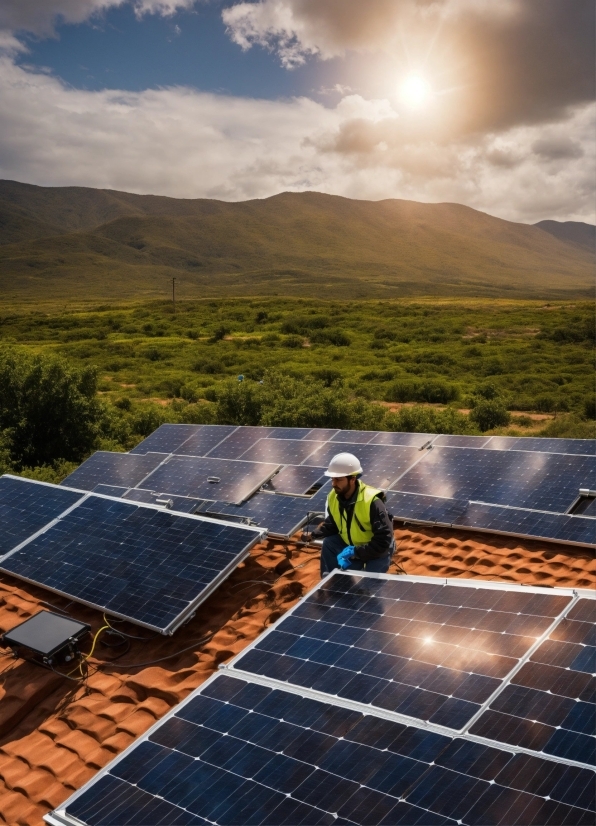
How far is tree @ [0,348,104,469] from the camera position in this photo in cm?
2481

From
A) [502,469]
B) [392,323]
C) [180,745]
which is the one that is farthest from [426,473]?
[392,323]

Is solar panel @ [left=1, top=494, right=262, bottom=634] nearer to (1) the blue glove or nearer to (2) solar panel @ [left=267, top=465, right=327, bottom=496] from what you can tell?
(1) the blue glove

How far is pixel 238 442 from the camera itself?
49.7 feet

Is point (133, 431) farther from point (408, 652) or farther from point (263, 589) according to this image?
point (408, 652)

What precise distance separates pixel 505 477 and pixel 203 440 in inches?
295

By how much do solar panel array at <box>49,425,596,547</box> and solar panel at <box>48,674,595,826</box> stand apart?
16.2ft

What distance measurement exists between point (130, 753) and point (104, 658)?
2.92 metres

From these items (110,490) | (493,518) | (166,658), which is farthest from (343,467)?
(110,490)

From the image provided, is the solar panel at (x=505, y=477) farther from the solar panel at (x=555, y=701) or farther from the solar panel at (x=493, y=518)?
the solar panel at (x=555, y=701)

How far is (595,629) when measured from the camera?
16.4 ft

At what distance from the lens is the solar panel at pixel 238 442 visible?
1466 cm

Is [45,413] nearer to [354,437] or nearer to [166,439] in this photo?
[166,439]

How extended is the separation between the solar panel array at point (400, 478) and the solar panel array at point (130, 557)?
1410 millimetres

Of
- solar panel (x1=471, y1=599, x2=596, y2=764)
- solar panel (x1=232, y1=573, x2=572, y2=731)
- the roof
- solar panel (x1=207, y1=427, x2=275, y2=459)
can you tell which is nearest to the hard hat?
solar panel (x1=232, y1=573, x2=572, y2=731)
